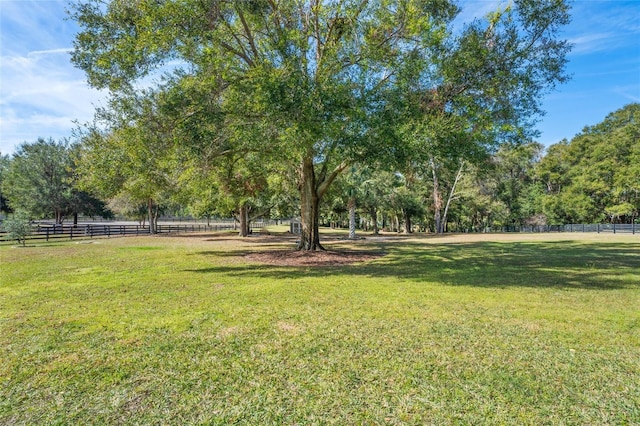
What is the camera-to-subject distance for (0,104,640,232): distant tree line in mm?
31375

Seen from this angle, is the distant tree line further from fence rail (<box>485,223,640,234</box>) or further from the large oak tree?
the large oak tree

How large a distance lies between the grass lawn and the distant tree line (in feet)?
48.1

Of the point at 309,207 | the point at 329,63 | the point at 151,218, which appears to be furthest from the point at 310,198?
the point at 151,218

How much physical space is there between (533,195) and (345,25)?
52.3 metres

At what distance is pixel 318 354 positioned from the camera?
4.35m

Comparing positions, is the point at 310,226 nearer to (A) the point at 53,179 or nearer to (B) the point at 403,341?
(B) the point at 403,341

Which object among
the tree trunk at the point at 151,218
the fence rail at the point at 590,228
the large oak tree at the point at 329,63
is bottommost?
the fence rail at the point at 590,228

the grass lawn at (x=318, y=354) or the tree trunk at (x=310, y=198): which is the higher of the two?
the tree trunk at (x=310, y=198)

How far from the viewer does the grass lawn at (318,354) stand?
3.15 meters

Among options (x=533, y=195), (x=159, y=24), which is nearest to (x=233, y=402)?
(x=159, y=24)

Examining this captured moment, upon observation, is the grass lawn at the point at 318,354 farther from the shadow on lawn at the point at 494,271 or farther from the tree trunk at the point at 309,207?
the tree trunk at the point at 309,207

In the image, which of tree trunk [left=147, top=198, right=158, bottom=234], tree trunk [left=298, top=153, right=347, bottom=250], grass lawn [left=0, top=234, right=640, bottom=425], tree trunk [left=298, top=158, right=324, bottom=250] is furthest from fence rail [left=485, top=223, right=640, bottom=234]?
tree trunk [left=147, top=198, right=158, bottom=234]

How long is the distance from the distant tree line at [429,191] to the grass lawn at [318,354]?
14672 mm

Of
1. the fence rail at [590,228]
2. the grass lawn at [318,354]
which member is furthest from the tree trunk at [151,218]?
the fence rail at [590,228]
